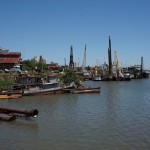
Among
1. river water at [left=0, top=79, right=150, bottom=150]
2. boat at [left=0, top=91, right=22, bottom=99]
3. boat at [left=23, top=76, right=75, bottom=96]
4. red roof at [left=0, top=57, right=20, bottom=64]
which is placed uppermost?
red roof at [left=0, top=57, right=20, bottom=64]

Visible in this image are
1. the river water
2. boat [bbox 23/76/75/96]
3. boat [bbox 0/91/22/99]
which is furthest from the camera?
boat [bbox 23/76/75/96]

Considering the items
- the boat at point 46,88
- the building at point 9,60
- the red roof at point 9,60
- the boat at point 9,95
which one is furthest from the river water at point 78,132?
the red roof at point 9,60

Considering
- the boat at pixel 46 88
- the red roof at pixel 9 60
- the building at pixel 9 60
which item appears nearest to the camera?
the boat at pixel 46 88

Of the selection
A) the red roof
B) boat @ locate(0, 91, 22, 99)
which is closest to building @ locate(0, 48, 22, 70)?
the red roof

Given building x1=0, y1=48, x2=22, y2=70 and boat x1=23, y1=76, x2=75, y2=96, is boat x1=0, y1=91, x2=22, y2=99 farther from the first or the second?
building x1=0, y1=48, x2=22, y2=70

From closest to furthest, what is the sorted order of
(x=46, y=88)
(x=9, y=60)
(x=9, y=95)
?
1. (x=9, y=95)
2. (x=46, y=88)
3. (x=9, y=60)

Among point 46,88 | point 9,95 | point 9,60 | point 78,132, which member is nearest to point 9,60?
point 9,60

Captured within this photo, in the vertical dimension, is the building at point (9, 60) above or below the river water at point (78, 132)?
above

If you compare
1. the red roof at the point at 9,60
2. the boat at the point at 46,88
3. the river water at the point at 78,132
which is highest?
the red roof at the point at 9,60

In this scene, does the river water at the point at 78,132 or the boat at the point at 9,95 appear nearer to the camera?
the river water at the point at 78,132

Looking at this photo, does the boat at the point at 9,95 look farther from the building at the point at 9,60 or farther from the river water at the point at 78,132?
the building at the point at 9,60

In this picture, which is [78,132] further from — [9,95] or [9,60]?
[9,60]

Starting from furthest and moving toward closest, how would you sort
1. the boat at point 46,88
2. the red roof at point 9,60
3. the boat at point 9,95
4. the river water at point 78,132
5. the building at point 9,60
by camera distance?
the red roof at point 9,60 < the building at point 9,60 < the boat at point 46,88 < the boat at point 9,95 < the river water at point 78,132

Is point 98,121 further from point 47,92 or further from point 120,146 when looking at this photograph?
point 47,92
